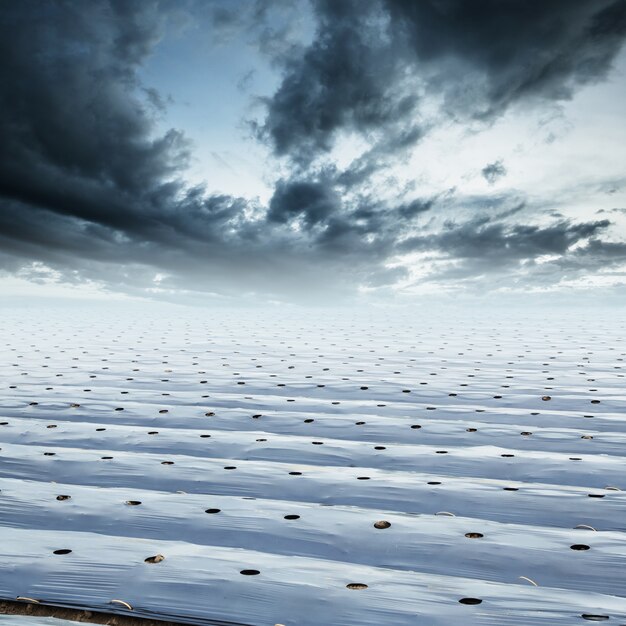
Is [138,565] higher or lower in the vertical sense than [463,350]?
lower

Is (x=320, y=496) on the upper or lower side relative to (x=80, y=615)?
upper

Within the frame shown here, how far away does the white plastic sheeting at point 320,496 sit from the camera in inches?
127

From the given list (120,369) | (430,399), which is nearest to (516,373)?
(430,399)

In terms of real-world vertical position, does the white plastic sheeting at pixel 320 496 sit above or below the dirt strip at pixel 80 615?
above

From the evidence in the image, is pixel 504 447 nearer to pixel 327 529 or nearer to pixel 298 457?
pixel 298 457

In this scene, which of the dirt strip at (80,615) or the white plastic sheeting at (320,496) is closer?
the dirt strip at (80,615)

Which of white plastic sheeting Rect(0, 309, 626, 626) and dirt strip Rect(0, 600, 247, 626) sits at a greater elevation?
→ white plastic sheeting Rect(0, 309, 626, 626)

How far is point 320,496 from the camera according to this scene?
5047 millimetres

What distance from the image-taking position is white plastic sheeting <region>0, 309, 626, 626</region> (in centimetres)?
324

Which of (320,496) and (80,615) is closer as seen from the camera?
(80,615)

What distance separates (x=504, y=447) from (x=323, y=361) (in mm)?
8013

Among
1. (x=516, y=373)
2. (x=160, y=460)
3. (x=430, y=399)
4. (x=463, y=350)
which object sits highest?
(x=463, y=350)

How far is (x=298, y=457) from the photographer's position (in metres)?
6.32

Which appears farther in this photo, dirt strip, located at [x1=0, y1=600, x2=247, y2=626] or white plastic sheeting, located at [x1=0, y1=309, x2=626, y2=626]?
white plastic sheeting, located at [x1=0, y1=309, x2=626, y2=626]
